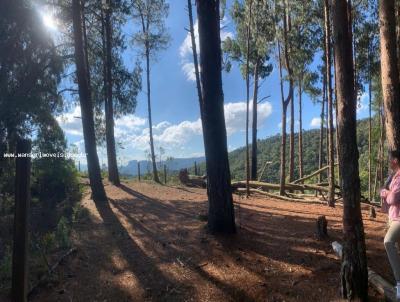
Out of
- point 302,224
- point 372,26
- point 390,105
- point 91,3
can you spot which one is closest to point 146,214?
point 302,224

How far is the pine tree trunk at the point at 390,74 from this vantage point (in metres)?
Result: 6.35

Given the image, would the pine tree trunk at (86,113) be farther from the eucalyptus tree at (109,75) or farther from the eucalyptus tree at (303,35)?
the eucalyptus tree at (303,35)

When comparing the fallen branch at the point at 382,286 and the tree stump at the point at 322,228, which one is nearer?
the fallen branch at the point at 382,286

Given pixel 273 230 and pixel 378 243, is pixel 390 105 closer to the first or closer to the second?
pixel 378 243

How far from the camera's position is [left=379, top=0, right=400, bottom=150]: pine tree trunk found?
635 centimetres

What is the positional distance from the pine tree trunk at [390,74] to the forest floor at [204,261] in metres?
2.06

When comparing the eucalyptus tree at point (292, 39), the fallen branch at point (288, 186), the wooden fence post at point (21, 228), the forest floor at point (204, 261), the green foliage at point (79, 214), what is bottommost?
the forest floor at point (204, 261)

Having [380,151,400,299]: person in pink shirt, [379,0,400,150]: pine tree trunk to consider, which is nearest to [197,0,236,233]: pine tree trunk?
[379,0,400,150]: pine tree trunk

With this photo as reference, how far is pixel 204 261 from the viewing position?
21.0 ft

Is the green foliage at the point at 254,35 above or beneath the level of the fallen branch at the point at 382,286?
above

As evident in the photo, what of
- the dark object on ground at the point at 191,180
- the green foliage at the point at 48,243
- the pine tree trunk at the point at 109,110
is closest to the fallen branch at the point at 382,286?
the green foliage at the point at 48,243

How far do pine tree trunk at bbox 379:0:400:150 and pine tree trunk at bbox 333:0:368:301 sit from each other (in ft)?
7.12

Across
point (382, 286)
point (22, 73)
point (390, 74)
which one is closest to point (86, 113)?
point (22, 73)

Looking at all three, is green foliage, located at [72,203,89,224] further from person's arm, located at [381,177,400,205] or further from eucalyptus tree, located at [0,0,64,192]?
person's arm, located at [381,177,400,205]
